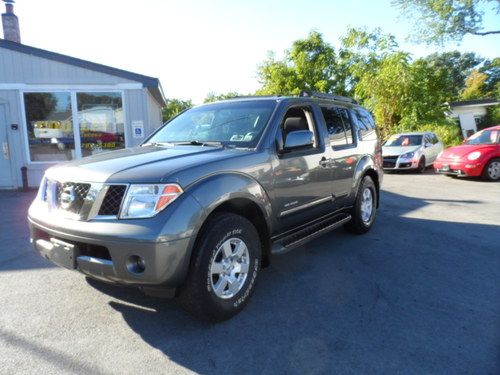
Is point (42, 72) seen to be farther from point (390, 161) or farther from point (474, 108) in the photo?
point (474, 108)

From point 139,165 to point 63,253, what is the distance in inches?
34.5

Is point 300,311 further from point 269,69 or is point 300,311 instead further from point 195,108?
point 269,69

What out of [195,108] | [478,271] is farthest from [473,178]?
[195,108]

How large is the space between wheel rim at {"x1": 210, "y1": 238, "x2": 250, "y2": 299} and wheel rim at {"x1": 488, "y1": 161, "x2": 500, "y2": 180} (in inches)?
432

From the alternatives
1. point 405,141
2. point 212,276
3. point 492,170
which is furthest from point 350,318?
point 405,141

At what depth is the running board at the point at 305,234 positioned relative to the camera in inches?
145

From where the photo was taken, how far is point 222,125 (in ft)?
13.4

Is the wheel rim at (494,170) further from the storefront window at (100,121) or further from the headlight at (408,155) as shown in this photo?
the storefront window at (100,121)

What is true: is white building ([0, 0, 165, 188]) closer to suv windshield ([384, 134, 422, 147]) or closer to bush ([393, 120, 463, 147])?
suv windshield ([384, 134, 422, 147])

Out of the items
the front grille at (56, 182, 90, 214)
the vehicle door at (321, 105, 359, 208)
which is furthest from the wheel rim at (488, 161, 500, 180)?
the front grille at (56, 182, 90, 214)

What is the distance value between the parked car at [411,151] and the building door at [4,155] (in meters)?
12.1

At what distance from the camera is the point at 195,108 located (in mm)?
4781

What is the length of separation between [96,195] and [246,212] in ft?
4.33

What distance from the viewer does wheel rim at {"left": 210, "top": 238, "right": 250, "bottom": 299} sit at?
3.09 meters
